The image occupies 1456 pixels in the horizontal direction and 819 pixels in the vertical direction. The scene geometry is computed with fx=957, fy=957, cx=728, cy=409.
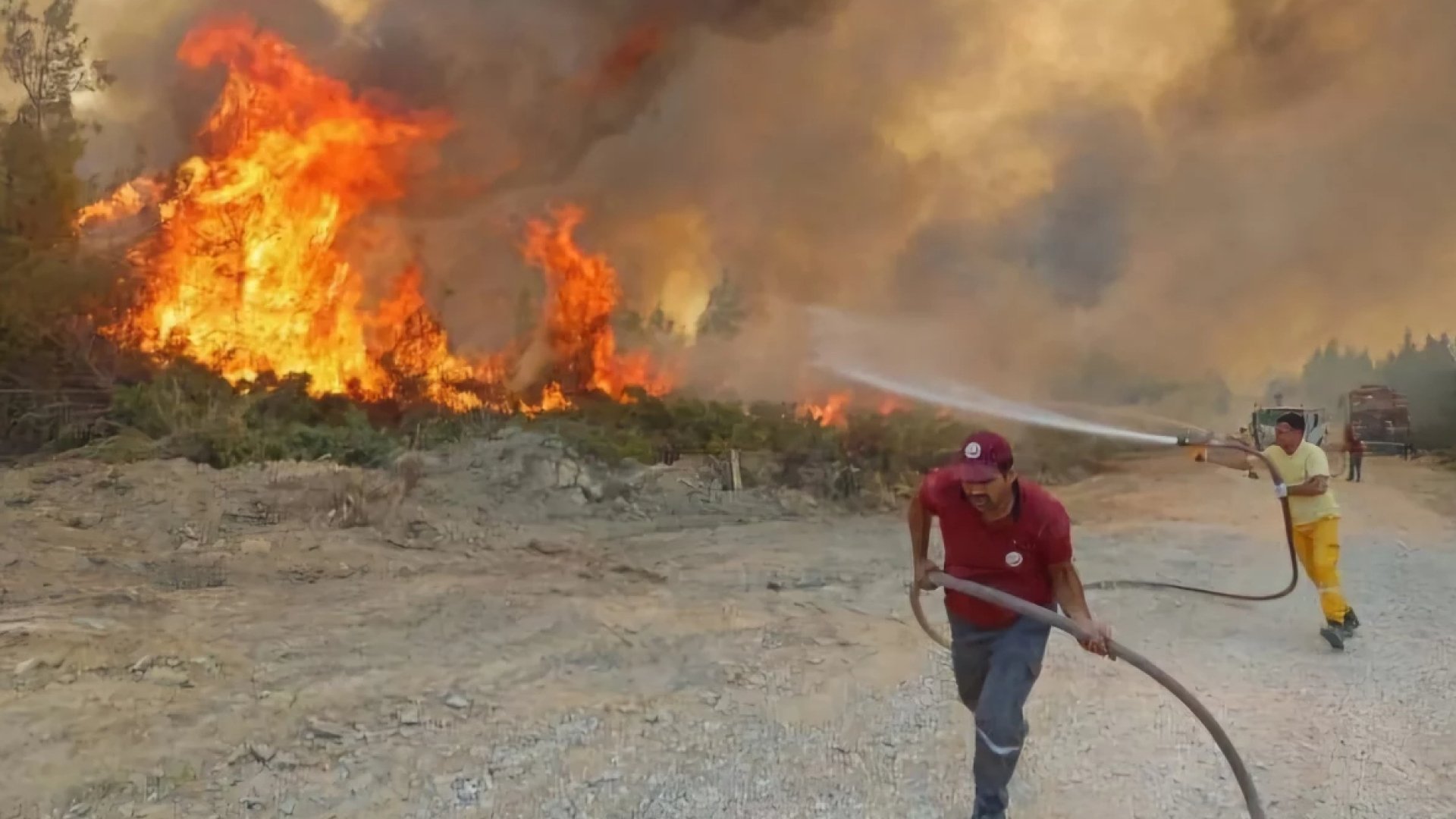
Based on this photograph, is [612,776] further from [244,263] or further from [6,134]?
[6,134]

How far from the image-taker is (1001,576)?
3.14m

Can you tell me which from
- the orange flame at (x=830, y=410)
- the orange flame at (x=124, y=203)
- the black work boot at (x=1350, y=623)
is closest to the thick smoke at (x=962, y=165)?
the orange flame at (x=830, y=410)

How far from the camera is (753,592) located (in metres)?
7.16

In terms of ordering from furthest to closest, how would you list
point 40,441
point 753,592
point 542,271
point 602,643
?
1. point 542,271
2. point 40,441
3. point 753,592
4. point 602,643

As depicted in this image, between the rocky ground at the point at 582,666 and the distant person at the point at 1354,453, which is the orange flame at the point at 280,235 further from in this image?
the distant person at the point at 1354,453

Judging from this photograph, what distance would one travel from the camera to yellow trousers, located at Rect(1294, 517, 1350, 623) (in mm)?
5738

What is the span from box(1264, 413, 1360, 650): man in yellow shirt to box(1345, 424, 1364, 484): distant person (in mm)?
6649

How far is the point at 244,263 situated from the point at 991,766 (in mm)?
9633

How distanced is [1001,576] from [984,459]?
0.43m

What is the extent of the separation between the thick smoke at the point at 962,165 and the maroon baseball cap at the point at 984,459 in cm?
877

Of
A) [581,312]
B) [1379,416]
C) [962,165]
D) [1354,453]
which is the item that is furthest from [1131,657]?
[1379,416]

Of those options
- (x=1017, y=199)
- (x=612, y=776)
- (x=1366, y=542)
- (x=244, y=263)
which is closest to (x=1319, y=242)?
(x=1017, y=199)

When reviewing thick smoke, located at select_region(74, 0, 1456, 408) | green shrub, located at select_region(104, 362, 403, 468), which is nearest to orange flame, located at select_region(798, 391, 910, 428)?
thick smoke, located at select_region(74, 0, 1456, 408)

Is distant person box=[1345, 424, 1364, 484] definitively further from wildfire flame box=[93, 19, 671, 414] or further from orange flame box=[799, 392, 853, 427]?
wildfire flame box=[93, 19, 671, 414]
